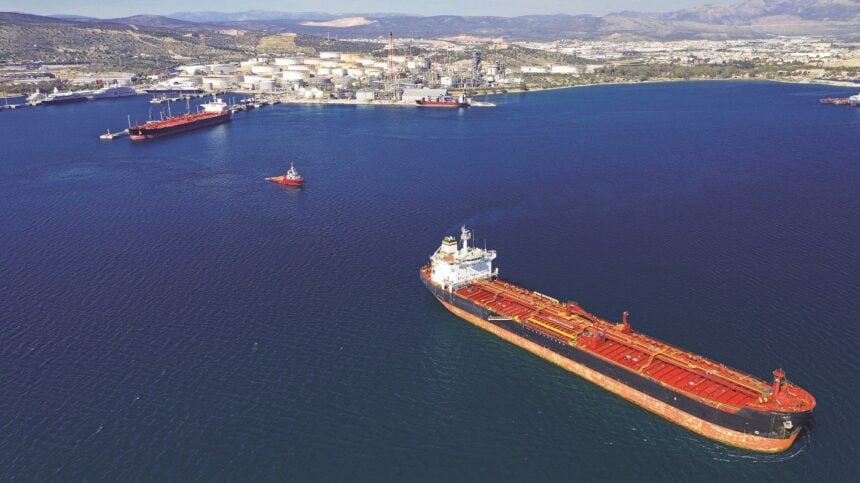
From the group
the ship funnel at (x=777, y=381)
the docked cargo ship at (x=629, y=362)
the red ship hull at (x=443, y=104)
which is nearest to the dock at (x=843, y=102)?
the red ship hull at (x=443, y=104)

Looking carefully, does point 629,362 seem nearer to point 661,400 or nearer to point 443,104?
point 661,400

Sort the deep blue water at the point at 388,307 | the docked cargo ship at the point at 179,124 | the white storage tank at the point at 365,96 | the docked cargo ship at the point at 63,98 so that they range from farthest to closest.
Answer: the white storage tank at the point at 365,96 → the docked cargo ship at the point at 63,98 → the docked cargo ship at the point at 179,124 → the deep blue water at the point at 388,307

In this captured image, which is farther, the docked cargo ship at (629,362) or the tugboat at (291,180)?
the tugboat at (291,180)

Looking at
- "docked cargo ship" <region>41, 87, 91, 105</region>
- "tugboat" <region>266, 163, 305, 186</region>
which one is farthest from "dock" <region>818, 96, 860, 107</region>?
"docked cargo ship" <region>41, 87, 91, 105</region>

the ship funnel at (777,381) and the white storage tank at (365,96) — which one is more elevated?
the white storage tank at (365,96)

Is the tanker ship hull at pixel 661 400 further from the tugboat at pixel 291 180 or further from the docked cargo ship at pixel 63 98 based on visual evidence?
the docked cargo ship at pixel 63 98

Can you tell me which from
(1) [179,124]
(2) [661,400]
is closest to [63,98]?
(1) [179,124]

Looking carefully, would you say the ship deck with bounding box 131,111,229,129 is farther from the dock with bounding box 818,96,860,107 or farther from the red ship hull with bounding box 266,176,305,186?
the dock with bounding box 818,96,860,107

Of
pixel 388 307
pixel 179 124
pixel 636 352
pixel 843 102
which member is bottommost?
pixel 388 307

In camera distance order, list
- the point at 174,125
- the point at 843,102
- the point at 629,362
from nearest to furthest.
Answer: the point at 629,362 < the point at 174,125 < the point at 843,102
